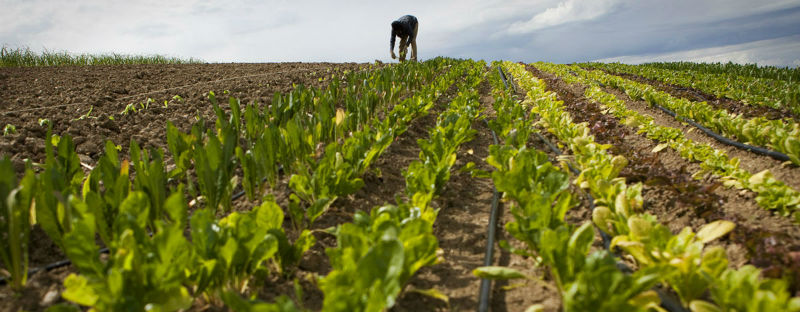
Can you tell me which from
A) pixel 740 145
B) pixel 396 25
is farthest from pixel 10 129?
pixel 396 25

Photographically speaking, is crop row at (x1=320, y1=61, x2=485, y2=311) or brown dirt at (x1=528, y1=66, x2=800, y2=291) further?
brown dirt at (x1=528, y1=66, x2=800, y2=291)

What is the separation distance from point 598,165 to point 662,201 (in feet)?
1.45

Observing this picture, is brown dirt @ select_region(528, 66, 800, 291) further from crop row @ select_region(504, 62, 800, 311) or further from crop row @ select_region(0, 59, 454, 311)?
crop row @ select_region(0, 59, 454, 311)

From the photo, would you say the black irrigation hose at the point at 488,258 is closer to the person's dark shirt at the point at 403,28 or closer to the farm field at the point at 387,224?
the farm field at the point at 387,224

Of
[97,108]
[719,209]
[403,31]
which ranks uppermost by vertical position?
[403,31]

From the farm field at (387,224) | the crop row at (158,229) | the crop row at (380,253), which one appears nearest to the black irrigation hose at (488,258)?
the farm field at (387,224)

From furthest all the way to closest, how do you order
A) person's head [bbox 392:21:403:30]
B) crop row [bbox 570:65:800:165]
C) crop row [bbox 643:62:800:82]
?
crop row [bbox 643:62:800:82], person's head [bbox 392:21:403:30], crop row [bbox 570:65:800:165]

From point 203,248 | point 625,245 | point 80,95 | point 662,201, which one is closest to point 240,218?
point 203,248

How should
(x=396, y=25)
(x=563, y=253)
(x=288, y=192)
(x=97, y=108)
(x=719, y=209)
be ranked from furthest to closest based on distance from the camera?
1. (x=396, y=25)
2. (x=97, y=108)
3. (x=288, y=192)
4. (x=719, y=209)
5. (x=563, y=253)

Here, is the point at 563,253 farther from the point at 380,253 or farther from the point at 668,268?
the point at 380,253

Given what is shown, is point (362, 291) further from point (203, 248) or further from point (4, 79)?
point (4, 79)

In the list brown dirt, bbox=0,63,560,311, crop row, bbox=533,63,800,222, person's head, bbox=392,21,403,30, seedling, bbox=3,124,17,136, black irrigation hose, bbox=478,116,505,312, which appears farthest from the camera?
person's head, bbox=392,21,403,30

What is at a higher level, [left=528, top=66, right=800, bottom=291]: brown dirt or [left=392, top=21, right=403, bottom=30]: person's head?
[left=392, top=21, right=403, bottom=30]: person's head

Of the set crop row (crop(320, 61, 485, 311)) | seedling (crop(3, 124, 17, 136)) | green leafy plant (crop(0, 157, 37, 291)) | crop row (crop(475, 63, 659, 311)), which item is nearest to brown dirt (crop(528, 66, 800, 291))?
crop row (crop(475, 63, 659, 311))
